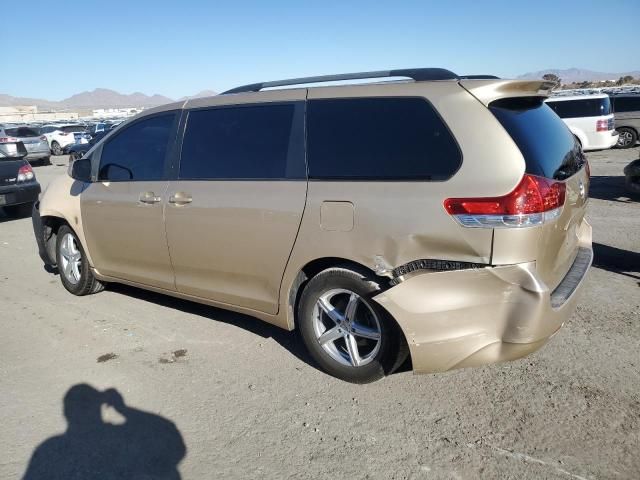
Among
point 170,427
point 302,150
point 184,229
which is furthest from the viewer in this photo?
point 184,229

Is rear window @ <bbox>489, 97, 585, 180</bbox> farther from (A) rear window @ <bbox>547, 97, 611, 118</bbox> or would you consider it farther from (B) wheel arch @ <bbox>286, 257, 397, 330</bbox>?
(A) rear window @ <bbox>547, 97, 611, 118</bbox>

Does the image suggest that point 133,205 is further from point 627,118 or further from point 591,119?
point 627,118

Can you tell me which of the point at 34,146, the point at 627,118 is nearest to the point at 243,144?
the point at 627,118

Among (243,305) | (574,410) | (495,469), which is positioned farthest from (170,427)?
(574,410)

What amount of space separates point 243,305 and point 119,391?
39.1 inches

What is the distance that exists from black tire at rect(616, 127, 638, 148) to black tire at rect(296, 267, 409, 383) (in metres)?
16.7

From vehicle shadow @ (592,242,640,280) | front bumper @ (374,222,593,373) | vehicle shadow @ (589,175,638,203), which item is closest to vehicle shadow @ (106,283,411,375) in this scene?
front bumper @ (374,222,593,373)

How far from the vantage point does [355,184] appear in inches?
119

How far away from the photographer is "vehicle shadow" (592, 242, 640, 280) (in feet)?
16.4

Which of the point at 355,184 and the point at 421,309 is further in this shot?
the point at 355,184

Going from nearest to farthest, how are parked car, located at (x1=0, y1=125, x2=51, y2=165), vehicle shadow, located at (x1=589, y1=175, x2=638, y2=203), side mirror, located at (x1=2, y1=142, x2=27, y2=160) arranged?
vehicle shadow, located at (x1=589, y1=175, x2=638, y2=203)
side mirror, located at (x1=2, y1=142, x2=27, y2=160)
parked car, located at (x1=0, y1=125, x2=51, y2=165)

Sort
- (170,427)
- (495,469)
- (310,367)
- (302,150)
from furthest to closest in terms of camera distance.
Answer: (310,367) → (302,150) → (170,427) → (495,469)

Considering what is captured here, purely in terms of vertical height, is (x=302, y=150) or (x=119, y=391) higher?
(x=302, y=150)

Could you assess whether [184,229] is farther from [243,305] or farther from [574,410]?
[574,410]
